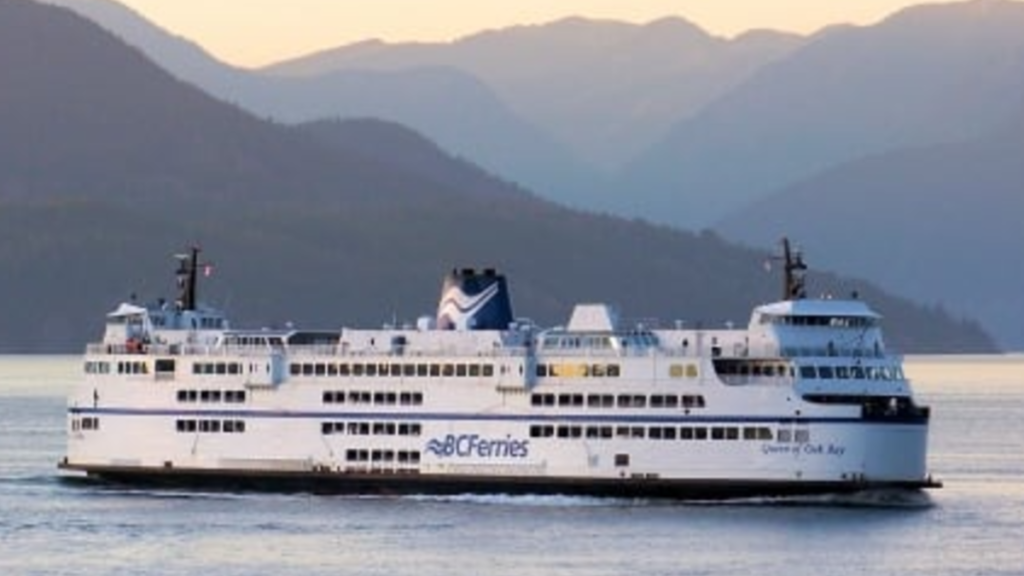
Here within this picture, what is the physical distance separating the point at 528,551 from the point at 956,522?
1240cm

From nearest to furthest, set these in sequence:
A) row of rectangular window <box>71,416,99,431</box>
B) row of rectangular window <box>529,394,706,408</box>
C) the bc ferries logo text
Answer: row of rectangular window <box>529,394,706,408</box> < the bc ferries logo text < row of rectangular window <box>71,416,99,431</box>

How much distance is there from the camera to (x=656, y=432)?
77562mm

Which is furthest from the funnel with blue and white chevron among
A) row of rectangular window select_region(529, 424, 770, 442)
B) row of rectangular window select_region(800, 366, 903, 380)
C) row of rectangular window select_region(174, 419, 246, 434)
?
row of rectangular window select_region(800, 366, 903, 380)

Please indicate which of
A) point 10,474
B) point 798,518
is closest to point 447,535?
point 798,518

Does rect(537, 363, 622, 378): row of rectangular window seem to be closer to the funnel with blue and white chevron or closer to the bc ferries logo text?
the bc ferries logo text

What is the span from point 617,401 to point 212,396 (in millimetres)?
10832

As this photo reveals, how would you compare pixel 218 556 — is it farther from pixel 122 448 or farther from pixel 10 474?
pixel 10 474

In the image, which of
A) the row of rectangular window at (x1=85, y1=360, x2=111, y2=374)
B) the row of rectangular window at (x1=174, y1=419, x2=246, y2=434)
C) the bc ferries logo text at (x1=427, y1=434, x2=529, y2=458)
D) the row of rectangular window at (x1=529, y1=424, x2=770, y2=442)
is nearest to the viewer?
the row of rectangular window at (x1=529, y1=424, x2=770, y2=442)

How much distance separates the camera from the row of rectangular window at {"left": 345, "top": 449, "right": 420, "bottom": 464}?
263ft

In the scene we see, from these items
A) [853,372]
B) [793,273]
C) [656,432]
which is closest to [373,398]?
[656,432]

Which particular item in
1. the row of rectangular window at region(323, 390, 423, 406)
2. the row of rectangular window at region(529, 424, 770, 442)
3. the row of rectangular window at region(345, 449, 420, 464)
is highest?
the row of rectangular window at region(323, 390, 423, 406)

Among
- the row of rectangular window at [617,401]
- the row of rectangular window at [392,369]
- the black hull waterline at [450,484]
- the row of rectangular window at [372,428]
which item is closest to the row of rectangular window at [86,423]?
the black hull waterline at [450,484]

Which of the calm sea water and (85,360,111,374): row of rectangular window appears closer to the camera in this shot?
the calm sea water

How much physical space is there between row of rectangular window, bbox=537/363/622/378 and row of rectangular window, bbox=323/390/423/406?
10.6ft
